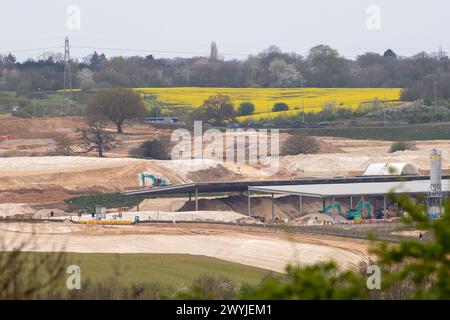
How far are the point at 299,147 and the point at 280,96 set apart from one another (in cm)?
3660

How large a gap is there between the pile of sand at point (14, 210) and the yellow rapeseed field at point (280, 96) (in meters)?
45.3

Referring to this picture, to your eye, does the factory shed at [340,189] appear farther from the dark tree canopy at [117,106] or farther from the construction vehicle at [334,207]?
the dark tree canopy at [117,106]

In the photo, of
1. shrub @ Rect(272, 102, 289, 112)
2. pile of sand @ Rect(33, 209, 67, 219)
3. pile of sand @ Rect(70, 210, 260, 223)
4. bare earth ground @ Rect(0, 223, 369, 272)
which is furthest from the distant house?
bare earth ground @ Rect(0, 223, 369, 272)

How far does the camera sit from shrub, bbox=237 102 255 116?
98.8 meters

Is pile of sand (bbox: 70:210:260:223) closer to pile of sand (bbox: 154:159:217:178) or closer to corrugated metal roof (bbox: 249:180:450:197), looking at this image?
corrugated metal roof (bbox: 249:180:450:197)

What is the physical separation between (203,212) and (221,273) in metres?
19.0

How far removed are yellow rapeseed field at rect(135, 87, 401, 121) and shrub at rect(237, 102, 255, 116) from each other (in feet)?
2.51

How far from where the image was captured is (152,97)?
353ft

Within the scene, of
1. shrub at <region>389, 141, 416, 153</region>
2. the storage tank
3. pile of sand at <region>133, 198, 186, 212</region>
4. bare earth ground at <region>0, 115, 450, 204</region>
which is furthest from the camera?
shrub at <region>389, 141, 416, 153</region>

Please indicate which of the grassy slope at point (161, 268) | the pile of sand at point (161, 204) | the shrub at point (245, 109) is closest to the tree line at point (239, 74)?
the shrub at point (245, 109)

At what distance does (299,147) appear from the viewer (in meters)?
75.4

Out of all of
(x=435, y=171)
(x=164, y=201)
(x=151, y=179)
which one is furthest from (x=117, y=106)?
(x=435, y=171)

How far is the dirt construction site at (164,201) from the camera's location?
35.8m

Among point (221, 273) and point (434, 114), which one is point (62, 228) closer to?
point (221, 273)
